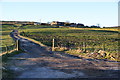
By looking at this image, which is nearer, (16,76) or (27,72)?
(16,76)

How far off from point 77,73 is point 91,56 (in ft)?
25.0

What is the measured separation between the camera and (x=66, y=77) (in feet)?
40.3

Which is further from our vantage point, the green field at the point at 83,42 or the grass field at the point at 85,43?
the green field at the point at 83,42

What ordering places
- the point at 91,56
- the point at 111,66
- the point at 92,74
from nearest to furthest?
1. the point at 92,74
2. the point at 111,66
3. the point at 91,56

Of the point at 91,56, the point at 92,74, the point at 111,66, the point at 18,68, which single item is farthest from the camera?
the point at 91,56

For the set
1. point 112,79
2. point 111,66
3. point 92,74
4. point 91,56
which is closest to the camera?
point 112,79

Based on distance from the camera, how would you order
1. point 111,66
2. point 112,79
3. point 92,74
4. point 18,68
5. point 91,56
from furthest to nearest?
point 91,56 < point 111,66 < point 18,68 < point 92,74 < point 112,79

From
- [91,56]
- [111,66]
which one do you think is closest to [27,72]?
[111,66]

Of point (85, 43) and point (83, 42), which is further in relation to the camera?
point (83, 42)

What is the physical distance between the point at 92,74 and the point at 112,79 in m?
1.42

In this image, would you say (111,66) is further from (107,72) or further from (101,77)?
(101,77)

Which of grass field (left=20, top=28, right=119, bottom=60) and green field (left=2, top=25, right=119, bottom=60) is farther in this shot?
green field (left=2, top=25, right=119, bottom=60)

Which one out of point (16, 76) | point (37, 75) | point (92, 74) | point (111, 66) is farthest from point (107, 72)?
point (16, 76)

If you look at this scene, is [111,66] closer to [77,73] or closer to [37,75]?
[77,73]
